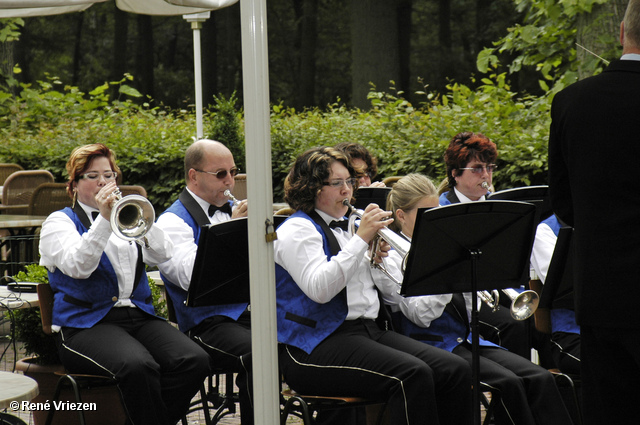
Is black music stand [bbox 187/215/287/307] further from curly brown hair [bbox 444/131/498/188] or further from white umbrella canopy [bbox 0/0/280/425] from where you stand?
curly brown hair [bbox 444/131/498/188]

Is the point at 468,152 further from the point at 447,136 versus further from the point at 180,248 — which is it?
the point at 447,136

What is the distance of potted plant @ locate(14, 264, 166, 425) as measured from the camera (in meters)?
4.13

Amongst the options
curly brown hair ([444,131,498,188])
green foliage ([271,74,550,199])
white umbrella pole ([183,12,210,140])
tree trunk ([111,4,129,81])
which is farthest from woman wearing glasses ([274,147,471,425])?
tree trunk ([111,4,129,81])

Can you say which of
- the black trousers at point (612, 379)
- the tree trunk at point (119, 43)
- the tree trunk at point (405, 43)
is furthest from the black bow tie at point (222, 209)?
the tree trunk at point (119, 43)

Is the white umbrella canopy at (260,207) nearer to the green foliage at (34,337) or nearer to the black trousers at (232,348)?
the black trousers at (232,348)

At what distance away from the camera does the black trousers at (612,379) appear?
2.71 metres

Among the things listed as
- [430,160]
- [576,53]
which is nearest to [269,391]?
[430,160]

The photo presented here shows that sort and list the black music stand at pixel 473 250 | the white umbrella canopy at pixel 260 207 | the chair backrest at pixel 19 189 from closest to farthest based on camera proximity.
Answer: the white umbrella canopy at pixel 260 207
the black music stand at pixel 473 250
the chair backrest at pixel 19 189

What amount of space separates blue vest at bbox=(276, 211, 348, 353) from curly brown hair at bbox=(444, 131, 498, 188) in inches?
81.1

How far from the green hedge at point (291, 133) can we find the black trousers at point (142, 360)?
406 cm

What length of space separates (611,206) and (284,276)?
1.61 metres

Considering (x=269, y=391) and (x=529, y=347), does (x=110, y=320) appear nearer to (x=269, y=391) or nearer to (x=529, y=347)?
(x=269, y=391)

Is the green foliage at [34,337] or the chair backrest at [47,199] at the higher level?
the chair backrest at [47,199]

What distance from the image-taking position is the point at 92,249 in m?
3.82
